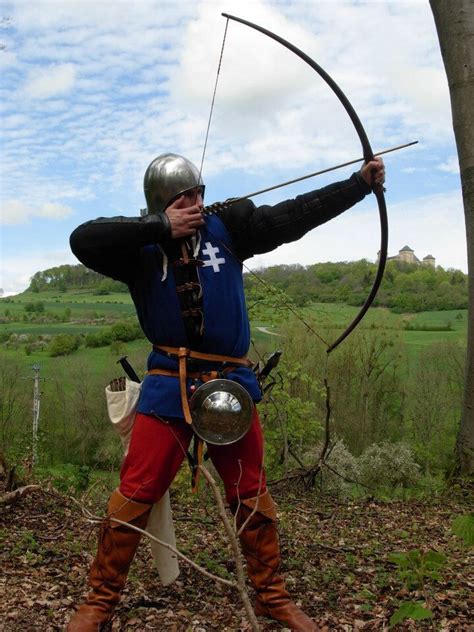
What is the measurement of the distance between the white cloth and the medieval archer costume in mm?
147

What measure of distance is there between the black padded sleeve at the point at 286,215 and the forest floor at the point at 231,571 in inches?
58.2

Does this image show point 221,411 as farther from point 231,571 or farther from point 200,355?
point 231,571

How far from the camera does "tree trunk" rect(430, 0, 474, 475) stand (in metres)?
5.32

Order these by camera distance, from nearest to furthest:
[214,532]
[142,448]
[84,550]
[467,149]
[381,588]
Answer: [142,448] < [381,588] < [84,550] < [214,532] < [467,149]

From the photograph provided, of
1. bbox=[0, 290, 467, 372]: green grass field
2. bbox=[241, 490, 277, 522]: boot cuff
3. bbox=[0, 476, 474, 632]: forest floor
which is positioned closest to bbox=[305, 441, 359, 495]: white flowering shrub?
bbox=[0, 476, 474, 632]: forest floor

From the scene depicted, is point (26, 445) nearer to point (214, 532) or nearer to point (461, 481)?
point (214, 532)

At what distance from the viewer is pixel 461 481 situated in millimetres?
5680

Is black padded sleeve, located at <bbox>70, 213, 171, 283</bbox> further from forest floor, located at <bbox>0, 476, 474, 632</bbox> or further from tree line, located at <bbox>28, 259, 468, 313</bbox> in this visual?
forest floor, located at <bbox>0, 476, 474, 632</bbox>

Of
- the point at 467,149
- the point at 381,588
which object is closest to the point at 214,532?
the point at 381,588

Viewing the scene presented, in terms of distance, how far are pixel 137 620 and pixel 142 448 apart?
2.73 ft

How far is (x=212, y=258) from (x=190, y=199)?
1.03ft

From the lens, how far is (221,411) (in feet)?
9.17

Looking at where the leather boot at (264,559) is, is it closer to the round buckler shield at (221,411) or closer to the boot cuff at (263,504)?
the boot cuff at (263,504)

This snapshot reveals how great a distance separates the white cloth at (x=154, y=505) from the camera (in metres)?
3.10
